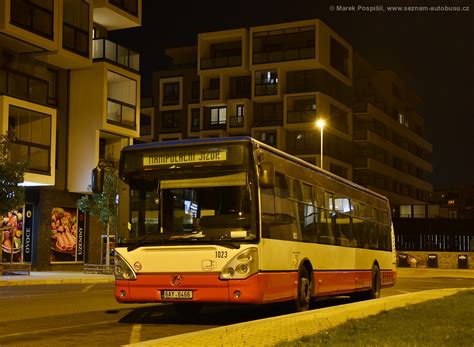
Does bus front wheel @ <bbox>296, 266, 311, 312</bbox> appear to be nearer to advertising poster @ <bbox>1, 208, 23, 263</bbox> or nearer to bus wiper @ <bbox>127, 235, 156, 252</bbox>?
bus wiper @ <bbox>127, 235, 156, 252</bbox>

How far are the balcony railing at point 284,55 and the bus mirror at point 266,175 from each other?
61.8 metres

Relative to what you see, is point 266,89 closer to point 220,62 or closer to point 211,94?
point 220,62

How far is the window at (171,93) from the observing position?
87188mm

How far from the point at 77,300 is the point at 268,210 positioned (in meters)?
7.96

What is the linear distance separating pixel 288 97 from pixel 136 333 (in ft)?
214

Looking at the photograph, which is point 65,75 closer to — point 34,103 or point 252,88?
point 34,103

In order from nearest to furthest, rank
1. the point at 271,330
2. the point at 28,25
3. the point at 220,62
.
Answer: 1. the point at 271,330
2. the point at 28,25
3. the point at 220,62

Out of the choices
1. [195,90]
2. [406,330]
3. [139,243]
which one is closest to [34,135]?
[139,243]

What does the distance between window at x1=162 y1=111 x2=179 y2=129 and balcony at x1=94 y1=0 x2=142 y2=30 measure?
4158 centimetres

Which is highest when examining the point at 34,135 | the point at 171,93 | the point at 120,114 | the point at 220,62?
the point at 220,62

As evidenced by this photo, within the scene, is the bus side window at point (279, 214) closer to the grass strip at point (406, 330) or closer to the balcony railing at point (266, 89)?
the grass strip at point (406, 330)

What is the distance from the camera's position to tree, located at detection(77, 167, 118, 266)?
123 ft

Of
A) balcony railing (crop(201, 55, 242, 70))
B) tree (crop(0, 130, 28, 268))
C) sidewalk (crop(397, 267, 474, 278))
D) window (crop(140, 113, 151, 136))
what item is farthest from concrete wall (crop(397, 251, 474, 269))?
window (crop(140, 113, 151, 136))

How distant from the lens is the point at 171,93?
8788 cm
